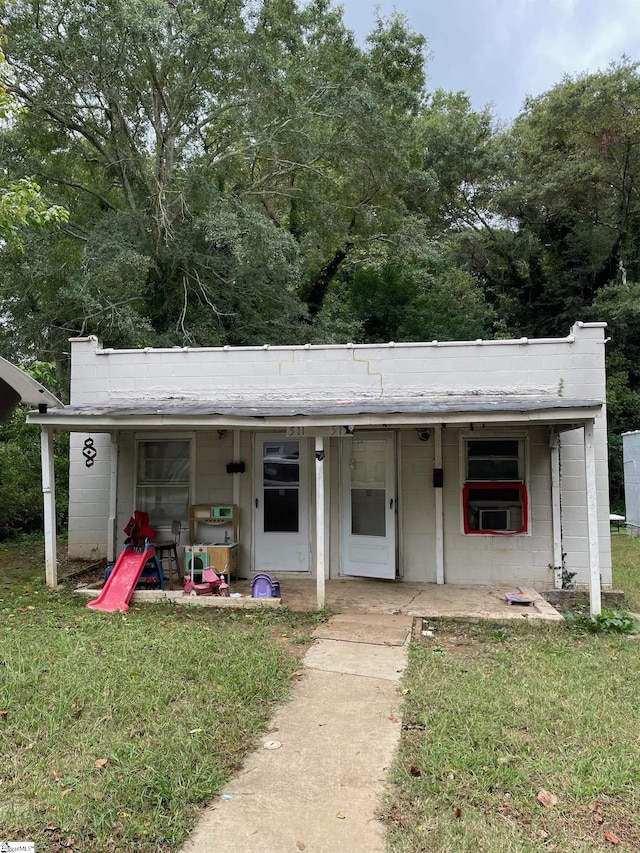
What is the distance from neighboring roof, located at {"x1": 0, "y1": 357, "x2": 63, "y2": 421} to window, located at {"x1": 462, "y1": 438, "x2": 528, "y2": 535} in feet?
17.4

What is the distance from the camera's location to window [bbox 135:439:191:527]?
27.8ft

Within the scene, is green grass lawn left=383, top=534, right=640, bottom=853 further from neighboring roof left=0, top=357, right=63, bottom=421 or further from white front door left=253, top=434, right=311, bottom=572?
neighboring roof left=0, top=357, right=63, bottom=421

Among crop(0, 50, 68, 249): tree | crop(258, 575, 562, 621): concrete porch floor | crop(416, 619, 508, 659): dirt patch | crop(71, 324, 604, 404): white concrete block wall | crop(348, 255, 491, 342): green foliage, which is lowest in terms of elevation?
crop(416, 619, 508, 659): dirt patch

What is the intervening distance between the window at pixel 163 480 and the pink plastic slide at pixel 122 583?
4.56 feet

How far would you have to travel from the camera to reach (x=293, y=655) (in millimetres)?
5004

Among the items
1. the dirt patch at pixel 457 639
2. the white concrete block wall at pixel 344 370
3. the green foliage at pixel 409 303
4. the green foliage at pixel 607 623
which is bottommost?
the dirt patch at pixel 457 639

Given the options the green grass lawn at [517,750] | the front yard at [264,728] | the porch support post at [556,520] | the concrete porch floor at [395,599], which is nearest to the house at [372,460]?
the porch support post at [556,520]

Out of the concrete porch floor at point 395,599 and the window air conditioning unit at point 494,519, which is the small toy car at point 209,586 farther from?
the window air conditioning unit at point 494,519

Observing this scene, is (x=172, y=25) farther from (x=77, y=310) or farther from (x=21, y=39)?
(x=77, y=310)

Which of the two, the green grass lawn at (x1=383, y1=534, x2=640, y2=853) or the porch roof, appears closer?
the green grass lawn at (x1=383, y1=534, x2=640, y2=853)

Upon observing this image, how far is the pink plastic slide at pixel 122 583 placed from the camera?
6.46 metres

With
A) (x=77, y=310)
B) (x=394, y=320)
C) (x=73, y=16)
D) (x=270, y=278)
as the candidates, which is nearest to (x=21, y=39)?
(x=73, y=16)

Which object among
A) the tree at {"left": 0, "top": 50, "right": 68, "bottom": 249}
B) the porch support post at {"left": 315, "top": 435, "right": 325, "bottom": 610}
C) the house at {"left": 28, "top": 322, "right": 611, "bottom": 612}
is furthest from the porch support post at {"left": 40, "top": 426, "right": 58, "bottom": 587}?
the tree at {"left": 0, "top": 50, "right": 68, "bottom": 249}

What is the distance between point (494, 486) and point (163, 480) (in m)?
4.68
